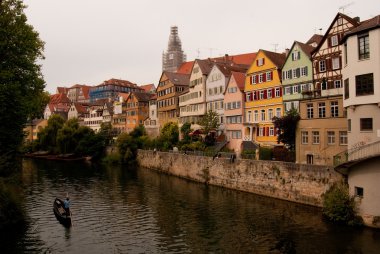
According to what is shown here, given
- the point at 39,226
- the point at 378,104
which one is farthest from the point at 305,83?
the point at 39,226

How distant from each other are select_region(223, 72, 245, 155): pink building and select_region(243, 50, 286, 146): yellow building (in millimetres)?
1156

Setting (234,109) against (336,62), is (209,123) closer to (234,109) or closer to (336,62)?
(234,109)

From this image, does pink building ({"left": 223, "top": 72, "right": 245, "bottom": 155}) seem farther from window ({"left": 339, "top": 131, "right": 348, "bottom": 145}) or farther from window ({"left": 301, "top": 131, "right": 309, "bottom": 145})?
window ({"left": 339, "top": 131, "right": 348, "bottom": 145})

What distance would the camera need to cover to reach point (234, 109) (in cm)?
5919

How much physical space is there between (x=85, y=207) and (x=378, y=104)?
86.2 ft

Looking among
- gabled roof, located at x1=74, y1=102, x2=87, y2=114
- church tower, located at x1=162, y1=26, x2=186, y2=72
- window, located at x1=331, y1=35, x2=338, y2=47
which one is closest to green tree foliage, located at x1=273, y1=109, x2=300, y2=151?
window, located at x1=331, y1=35, x2=338, y2=47

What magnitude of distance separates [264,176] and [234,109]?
21477 mm

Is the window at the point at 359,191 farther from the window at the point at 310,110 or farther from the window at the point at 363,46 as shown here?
the window at the point at 310,110

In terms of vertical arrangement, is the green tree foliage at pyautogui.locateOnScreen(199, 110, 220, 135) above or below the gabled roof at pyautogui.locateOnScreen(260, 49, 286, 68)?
below

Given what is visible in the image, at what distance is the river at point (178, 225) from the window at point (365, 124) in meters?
6.91

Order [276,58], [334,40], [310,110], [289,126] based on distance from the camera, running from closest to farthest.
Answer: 1. [310,110]
2. [289,126]
3. [334,40]
4. [276,58]

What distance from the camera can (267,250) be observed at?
2356cm

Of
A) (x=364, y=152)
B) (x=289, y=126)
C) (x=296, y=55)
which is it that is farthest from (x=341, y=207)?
(x=296, y=55)

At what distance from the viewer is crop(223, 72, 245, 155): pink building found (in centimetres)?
5772
